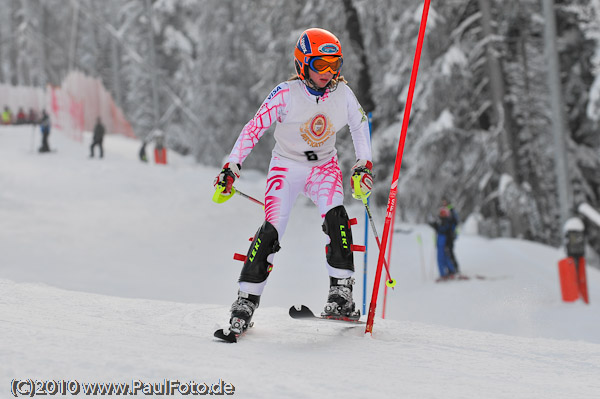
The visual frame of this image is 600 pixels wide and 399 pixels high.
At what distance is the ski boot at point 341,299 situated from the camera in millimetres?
4723

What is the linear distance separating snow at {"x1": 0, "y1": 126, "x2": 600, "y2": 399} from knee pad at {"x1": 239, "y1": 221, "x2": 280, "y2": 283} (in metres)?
0.43

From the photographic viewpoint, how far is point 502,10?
16500 mm

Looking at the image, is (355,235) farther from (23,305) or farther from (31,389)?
(31,389)

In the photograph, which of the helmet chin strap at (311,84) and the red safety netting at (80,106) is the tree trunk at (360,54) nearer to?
the helmet chin strap at (311,84)

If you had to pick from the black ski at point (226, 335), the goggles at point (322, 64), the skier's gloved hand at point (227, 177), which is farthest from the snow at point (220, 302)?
the goggles at point (322, 64)

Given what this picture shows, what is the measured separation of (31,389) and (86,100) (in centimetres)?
3332

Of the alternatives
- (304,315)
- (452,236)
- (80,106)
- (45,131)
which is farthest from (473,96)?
(80,106)

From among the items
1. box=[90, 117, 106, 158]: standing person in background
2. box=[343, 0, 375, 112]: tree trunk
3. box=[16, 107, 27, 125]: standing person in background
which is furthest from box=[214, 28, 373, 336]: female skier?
box=[16, 107, 27, 125]: standing person in background

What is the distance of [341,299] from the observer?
4.76 m

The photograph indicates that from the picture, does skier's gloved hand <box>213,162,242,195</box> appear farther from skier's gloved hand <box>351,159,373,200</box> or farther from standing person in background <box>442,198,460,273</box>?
standing person in background <box>442,198,460,273</box>

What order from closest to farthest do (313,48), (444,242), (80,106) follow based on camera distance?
(313,48)
(444,242)
(80,106)

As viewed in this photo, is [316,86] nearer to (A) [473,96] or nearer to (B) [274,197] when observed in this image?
(B) [274,197]

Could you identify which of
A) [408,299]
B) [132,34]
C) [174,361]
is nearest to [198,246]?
[408,299]

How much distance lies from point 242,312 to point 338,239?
33.9 inches
